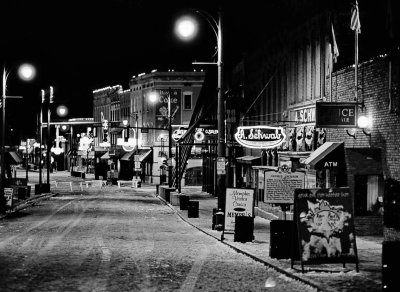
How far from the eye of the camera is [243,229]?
22.9m

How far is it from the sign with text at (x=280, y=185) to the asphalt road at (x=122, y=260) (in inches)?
72.8

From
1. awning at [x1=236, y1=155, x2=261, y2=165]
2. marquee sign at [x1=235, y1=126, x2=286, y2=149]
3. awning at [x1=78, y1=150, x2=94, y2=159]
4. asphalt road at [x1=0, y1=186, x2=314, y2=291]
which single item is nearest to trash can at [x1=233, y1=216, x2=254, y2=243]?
asphalt road at [x1=0, y1=186, x2=314, y2=291]

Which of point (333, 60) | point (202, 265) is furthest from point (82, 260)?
point (333, 60)

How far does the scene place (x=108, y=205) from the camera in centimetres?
4625

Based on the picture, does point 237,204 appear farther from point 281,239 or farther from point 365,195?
point 281,239

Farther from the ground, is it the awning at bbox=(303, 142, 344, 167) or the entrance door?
the awning at bbox=(303, 142, 344, 167)

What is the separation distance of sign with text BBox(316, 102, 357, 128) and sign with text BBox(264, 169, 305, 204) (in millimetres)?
2041

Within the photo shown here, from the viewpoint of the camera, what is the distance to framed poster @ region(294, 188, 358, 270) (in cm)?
1566

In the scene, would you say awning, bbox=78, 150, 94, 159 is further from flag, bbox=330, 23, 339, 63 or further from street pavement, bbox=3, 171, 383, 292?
street pavement, bbox=3, 171, 383, 292

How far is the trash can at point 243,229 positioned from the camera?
74.9 feet

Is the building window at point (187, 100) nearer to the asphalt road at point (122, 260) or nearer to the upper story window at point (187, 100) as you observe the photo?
the upper story window at point (187, 100)

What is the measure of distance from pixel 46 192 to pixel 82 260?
44.6 metres

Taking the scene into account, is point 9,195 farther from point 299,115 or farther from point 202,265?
point 202,265

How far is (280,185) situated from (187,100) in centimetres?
6434
